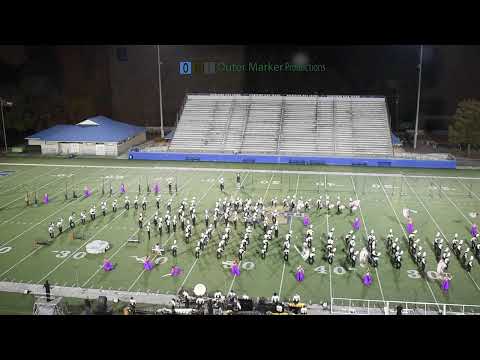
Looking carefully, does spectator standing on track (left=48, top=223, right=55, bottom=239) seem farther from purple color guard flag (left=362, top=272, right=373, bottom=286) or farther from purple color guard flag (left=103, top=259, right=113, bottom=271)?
purple color guard flag (left=362, top=272, right=373, bottom=286)

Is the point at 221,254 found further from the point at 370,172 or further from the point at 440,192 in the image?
the point at 370,172

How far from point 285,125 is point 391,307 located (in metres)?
19.6

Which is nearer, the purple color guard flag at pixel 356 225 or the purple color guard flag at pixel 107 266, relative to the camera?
the purple color guard flag at pixel 107 266

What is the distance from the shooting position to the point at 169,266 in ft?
39.6

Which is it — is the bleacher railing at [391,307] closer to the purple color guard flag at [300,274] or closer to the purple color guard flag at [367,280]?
the purple color guard flag at [367,280]

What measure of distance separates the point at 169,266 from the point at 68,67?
81.0ft

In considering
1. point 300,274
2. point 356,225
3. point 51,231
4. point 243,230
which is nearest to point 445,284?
point 300,274

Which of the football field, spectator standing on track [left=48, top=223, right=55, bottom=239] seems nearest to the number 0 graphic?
the football field

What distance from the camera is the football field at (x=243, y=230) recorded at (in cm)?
1091

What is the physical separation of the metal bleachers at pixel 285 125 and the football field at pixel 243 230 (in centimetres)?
354

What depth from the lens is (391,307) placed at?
9.91 m

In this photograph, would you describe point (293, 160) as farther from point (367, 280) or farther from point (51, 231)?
point (367, 280)

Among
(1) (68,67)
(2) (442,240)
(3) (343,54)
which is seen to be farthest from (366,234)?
(1) (68,67)

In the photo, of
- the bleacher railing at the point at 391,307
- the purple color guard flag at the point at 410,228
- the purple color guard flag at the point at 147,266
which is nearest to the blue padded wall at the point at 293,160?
the purple color guard flag at the point at 410,228
